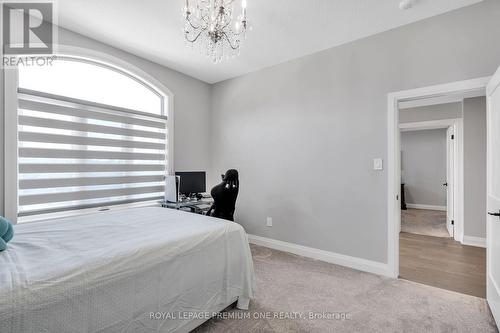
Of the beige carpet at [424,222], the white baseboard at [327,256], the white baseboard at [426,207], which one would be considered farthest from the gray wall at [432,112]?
the white baseboard at [327,256]

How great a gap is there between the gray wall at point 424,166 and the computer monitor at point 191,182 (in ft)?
21.4

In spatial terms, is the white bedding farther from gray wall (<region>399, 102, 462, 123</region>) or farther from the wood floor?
gray wall (<region>399, 102, 462, 123</region>)

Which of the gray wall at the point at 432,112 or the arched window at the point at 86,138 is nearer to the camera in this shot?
the arched window at the point at 86,138

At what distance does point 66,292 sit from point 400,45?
3.50 m

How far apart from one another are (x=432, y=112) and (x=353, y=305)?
14.7 ft

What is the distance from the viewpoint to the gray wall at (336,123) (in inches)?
90.9

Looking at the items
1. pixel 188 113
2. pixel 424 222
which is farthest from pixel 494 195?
pixel 424 222

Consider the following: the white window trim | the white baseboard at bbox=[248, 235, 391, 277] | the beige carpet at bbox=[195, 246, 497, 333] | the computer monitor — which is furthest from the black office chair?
the white window trim

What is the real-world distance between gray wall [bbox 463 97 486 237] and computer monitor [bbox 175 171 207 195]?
14.0 ft

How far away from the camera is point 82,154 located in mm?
2750

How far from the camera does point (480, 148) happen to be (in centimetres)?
362

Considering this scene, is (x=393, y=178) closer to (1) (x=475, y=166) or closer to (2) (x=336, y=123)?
(2) (x=336, y=123)

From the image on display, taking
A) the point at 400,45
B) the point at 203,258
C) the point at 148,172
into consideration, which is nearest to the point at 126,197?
the point at 148,172

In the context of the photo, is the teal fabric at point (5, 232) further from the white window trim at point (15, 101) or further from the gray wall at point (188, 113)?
the gray wall at point (188, 113)
